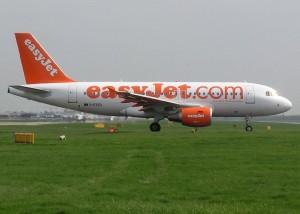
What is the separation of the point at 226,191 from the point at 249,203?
1.34m

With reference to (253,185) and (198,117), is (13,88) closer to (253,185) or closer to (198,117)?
(198,117)

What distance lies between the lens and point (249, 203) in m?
Answer: 9.77

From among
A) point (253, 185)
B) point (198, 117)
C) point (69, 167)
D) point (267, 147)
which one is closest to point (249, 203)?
point (253, 185)

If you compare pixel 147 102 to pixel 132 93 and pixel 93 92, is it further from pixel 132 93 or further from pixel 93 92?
pixel 93 92

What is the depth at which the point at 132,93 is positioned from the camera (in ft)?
129

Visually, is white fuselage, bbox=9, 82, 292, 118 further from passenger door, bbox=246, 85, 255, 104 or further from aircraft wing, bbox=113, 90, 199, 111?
aircraft wing, bbox=113, 90, 199, 111

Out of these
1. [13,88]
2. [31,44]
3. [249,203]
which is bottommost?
[249,203]

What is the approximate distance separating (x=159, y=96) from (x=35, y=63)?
9.27 m

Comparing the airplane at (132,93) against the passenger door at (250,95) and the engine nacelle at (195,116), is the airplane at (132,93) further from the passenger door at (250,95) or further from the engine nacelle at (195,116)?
the engine nacelle at (195,116)

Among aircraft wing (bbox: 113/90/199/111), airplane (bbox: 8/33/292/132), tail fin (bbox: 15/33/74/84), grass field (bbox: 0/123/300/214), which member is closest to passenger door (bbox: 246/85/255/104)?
airplane (bbox: 8/33/292/132)

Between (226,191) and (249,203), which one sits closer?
(249,203)

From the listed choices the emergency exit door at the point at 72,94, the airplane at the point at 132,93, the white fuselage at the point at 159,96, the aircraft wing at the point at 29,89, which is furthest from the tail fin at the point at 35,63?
the emergency exit door at the point at 72,94

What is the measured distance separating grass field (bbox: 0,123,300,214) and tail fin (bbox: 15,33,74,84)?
2044cm

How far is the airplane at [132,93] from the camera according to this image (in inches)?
1547
